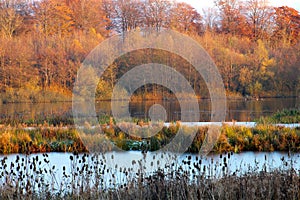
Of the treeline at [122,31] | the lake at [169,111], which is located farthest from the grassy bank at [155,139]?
the treeline at [122,31]

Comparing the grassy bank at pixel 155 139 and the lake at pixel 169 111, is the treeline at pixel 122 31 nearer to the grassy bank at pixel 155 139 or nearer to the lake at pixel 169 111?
the lake at pixel 169 111

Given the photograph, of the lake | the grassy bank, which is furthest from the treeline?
the grassy bank

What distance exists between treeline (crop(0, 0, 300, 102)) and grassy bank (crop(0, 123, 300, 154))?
90.8ft

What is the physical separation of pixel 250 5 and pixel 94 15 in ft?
58.1

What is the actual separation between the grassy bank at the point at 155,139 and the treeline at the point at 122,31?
27684mm

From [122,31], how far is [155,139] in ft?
140

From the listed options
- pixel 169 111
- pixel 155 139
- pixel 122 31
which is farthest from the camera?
pixel 122 31

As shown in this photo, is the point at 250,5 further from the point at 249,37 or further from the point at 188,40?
the point at 188,40

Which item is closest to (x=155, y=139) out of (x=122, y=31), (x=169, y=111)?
(x=169, y=111)

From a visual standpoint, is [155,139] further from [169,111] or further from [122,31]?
[122,31]

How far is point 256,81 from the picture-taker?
145ft

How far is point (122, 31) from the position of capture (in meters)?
54.4

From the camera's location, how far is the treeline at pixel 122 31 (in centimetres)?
4197

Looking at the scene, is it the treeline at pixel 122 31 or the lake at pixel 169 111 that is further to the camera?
the treeline at pixel 122 31
